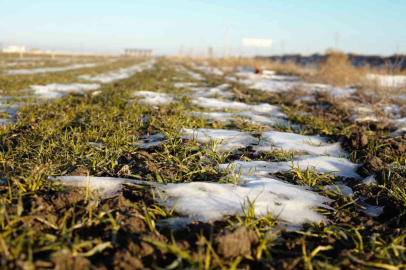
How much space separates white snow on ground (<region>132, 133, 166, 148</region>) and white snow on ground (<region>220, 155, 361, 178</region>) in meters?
0.93

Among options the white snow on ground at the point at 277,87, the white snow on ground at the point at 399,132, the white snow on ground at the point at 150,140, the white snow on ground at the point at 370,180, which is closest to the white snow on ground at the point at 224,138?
the white snow on ground at the point at 150,140

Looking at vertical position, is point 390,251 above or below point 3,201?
below

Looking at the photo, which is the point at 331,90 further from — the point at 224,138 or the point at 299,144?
the point at 224,138

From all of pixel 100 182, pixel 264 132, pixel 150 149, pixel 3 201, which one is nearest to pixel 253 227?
pixel 100 182

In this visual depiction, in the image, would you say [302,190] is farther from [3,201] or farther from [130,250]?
[3,201]

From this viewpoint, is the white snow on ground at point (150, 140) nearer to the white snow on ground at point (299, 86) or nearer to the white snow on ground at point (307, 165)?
the white snow on ground at point (307, 165)

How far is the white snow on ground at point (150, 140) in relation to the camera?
9.61 feet

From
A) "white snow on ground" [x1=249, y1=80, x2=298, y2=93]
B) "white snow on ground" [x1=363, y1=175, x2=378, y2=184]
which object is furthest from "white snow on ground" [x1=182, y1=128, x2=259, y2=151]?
"white snow on ground" [x1=249, y1=80, x2=298, y2=93]

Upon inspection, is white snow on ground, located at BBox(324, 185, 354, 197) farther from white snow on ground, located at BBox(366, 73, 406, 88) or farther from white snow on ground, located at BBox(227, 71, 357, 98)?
white snow on ground, located at BBox(227, 71, 357, 98)

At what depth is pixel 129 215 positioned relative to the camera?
1.50 m

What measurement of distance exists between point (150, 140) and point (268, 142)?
1.40 metres

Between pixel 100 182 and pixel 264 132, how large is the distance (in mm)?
2343

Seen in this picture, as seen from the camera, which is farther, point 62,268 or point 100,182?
point 100,182

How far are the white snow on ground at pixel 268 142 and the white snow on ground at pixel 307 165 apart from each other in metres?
0.26
